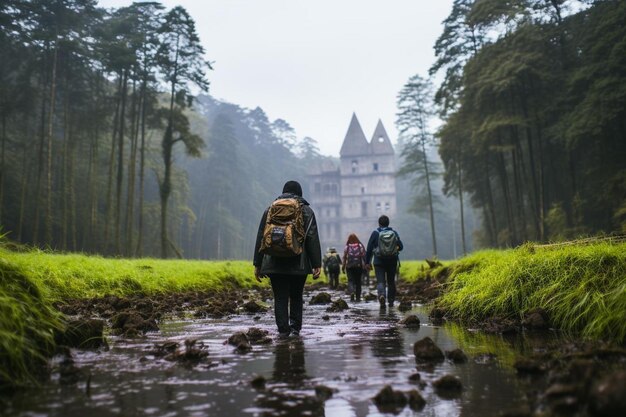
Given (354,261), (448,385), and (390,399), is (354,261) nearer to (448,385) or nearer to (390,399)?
(448,385)

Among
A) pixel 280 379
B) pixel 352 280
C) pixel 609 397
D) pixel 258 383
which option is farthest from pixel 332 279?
pixel 609 397

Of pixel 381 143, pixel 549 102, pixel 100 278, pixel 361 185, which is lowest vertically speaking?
pixel 100 278

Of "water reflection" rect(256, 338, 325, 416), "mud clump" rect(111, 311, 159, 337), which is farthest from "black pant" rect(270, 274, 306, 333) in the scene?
"mud clump" rect(111, 311, 159, 337)

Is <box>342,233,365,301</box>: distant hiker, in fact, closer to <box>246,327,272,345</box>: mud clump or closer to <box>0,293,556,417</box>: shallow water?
<box>0,293,556,417</box>: shallow water

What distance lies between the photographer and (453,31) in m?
28.9

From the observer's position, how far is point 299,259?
19.0 feet

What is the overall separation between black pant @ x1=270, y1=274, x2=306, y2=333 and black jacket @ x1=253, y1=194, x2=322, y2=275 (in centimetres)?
13

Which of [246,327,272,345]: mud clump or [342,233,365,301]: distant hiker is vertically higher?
[342,233,365,301]: distant hiker

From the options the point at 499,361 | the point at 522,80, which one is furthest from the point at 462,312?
the point at 522,80

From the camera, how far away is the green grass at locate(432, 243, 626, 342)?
459 centimetres

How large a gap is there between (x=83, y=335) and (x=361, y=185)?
271 ft

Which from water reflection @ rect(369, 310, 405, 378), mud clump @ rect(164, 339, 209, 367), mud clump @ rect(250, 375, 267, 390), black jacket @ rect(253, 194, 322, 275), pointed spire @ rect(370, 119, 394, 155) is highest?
pointed spire @ rect(370, 119, 394, 155)

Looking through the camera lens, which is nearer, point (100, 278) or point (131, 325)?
point (131, 325)

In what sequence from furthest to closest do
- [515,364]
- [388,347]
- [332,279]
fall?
[332,279], [388,347], [515,364]
